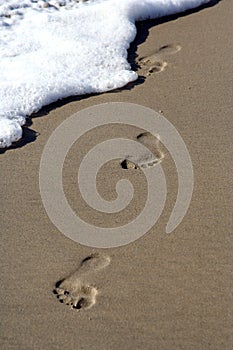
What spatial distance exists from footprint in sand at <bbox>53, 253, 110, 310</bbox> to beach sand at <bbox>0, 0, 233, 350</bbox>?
0.02 m

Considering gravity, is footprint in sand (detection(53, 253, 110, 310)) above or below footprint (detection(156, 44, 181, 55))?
below

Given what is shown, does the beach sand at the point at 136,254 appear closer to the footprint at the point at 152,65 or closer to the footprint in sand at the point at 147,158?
the footprint in sand at the point at 147,158

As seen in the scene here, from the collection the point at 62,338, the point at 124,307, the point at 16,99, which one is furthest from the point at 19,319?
the point at 16,99

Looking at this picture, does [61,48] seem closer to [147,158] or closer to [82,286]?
[147,158]

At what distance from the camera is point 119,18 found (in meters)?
4.36

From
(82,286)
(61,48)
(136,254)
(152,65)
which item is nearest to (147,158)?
(136,254)

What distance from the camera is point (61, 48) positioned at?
13.2 feet

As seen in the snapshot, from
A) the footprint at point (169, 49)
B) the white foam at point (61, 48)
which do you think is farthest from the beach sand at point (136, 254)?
the footprint at point (169, 49)

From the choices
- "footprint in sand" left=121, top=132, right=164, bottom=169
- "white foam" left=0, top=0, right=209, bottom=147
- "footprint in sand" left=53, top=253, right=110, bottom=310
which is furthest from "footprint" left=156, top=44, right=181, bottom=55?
"footprint in sand" left=53, top=253, right=110, bottom=310

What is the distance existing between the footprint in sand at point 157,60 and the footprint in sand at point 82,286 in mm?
1474

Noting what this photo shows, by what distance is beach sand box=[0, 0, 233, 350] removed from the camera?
223 centimetres

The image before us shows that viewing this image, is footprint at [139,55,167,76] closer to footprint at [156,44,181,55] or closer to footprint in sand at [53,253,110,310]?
footprint at [156,44,181,55]

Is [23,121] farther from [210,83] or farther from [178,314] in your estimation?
[178,314]

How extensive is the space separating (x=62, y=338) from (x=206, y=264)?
23.9 inches
